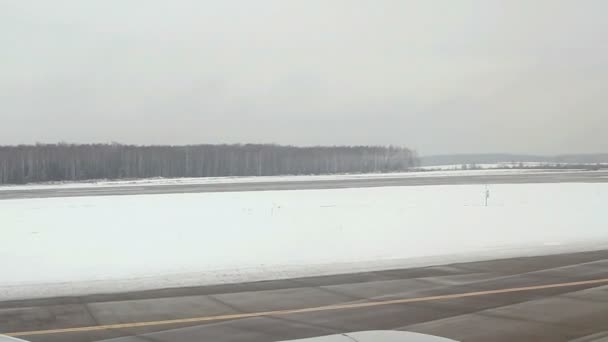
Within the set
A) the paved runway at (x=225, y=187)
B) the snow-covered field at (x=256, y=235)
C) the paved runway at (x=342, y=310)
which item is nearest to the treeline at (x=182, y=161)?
the paved runway at (x=225, y=187)

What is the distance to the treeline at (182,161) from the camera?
7525 centimetres

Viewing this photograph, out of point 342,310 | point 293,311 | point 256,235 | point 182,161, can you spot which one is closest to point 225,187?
point 256,235

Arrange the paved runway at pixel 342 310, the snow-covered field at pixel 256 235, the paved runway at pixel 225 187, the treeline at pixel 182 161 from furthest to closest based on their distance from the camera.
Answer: the treeline at pixel 182 161 < the paved runway at pixel 225 187 < the snow-covered field at pixel 256 235 < the paved runway at pixel 342 310

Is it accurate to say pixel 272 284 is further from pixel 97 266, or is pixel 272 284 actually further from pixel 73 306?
pixel 97 266

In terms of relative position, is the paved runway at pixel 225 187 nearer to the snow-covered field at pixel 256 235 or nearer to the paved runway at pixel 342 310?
the snow-covered field at pixel 256 235

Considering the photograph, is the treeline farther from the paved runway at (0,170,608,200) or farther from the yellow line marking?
the yellow line marking

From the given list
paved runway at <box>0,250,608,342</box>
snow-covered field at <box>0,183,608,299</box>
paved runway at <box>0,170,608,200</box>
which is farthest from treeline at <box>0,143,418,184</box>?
paved runway at <box>0,250,608,342</box>

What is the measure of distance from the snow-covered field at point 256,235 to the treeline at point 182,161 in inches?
1913

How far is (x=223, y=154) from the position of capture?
94750mm

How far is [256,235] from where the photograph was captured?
57.7ft

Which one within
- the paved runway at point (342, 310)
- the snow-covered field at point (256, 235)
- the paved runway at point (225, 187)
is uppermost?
the paved runway at point (225, 187)

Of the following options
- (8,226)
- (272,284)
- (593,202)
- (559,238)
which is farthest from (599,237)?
(8,226)

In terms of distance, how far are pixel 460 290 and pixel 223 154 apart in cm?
8746

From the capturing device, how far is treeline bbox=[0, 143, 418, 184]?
75250mm
